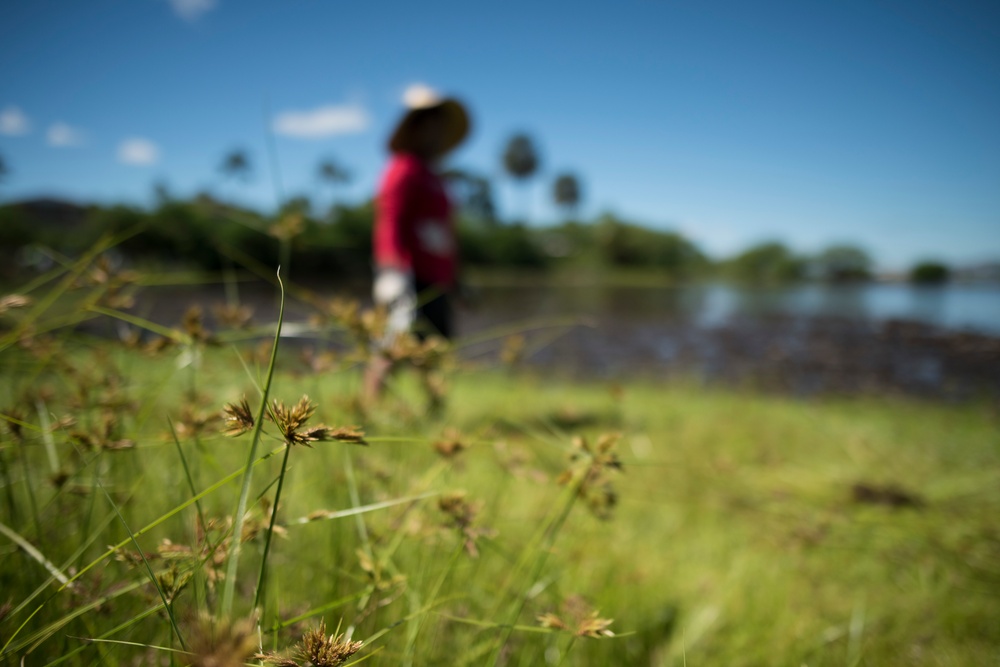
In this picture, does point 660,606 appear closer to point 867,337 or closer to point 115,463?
point 115,463

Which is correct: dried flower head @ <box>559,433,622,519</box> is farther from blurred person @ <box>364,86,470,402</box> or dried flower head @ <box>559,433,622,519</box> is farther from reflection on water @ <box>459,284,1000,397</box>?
reflection on water @ <box>459,284,1000,397</box>

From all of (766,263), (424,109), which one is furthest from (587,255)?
(424,109)

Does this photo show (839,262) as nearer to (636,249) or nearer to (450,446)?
(636,249)

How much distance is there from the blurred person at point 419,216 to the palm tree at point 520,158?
57.3m

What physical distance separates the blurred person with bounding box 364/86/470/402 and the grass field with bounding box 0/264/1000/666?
4.42 feet

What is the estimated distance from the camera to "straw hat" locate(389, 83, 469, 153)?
3.07 m

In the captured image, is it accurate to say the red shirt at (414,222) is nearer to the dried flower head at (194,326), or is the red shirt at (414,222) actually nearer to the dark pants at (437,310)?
the dark pants at (437,310)

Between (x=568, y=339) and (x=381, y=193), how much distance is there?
5.94 metres

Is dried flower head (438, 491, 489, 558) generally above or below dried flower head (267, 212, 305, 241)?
below

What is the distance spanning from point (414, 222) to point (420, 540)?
2.50m

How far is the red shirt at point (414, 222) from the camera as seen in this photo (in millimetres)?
2887

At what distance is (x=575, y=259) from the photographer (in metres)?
58.2

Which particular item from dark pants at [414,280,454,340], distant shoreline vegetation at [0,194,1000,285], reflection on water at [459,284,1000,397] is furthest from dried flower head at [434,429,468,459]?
distant shoreline vegetation at [0,194,1000,285]

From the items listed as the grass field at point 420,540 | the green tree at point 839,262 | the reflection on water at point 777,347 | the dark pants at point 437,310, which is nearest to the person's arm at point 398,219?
the dark pants at point 437,310
